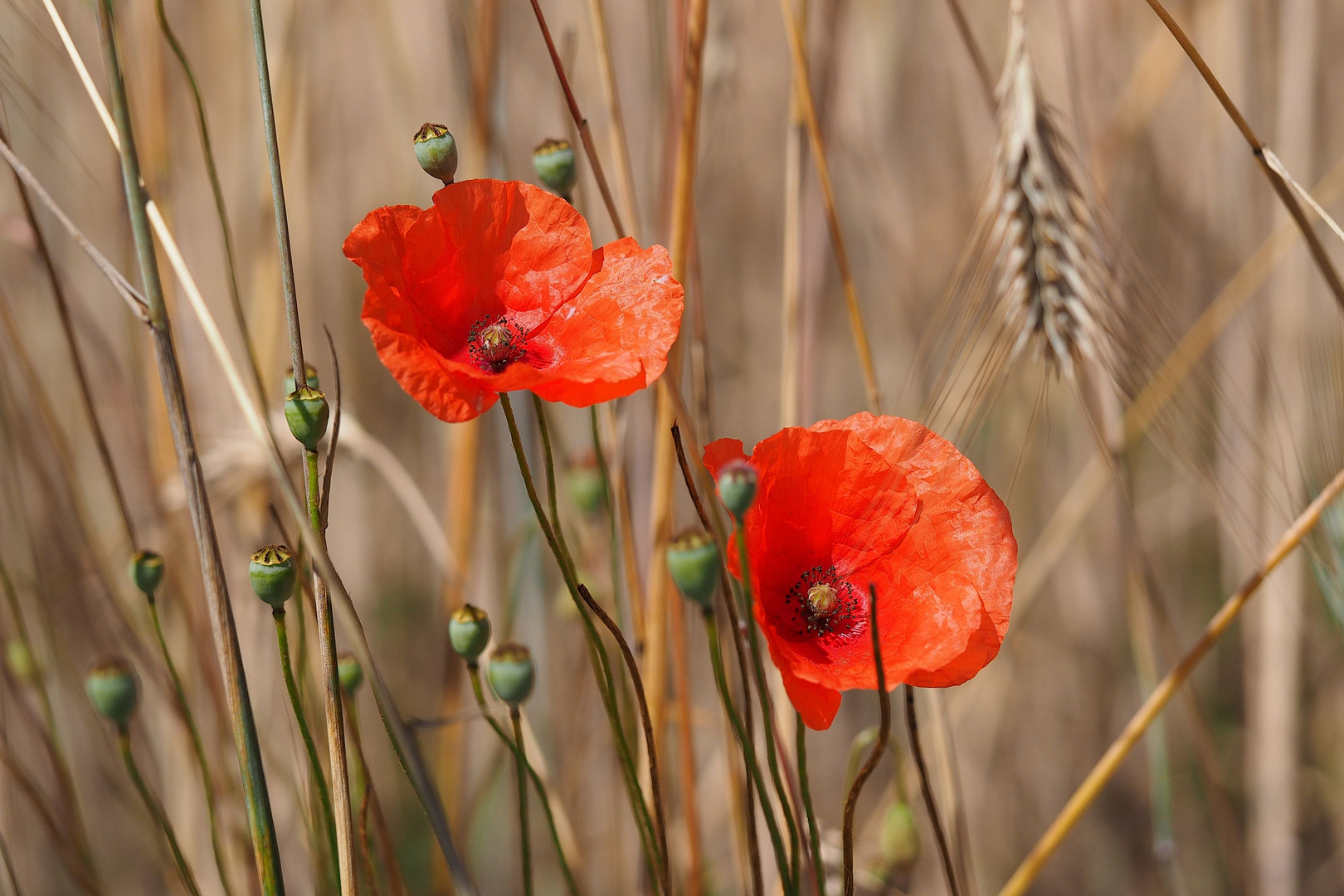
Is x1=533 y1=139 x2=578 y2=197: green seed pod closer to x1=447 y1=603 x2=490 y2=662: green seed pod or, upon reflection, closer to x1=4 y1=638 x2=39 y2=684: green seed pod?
x1=447 y1=603 x2=490 y2=662: green seed pod

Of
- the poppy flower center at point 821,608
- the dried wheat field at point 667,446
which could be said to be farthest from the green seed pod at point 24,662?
the poppy flower center at point 821,608

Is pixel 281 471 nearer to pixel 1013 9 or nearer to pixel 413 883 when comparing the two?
pixel 1013 9

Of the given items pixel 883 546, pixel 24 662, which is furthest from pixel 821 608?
pixel 24 662

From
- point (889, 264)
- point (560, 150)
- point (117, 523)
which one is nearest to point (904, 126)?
point (889, 264)

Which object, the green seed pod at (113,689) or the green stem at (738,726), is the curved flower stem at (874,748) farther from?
the green seed pod at (113,689)

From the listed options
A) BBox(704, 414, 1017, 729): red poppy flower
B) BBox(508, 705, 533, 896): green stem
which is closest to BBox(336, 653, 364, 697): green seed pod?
BBox(508, 705, 533, 896): green stem

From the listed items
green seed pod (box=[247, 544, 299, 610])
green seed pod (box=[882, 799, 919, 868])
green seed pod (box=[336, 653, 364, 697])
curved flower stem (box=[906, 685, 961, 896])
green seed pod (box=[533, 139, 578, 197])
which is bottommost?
green seed pod (box=[882, 799, 919, 868])

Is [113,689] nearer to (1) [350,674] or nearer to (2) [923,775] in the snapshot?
(1) [350,674]
